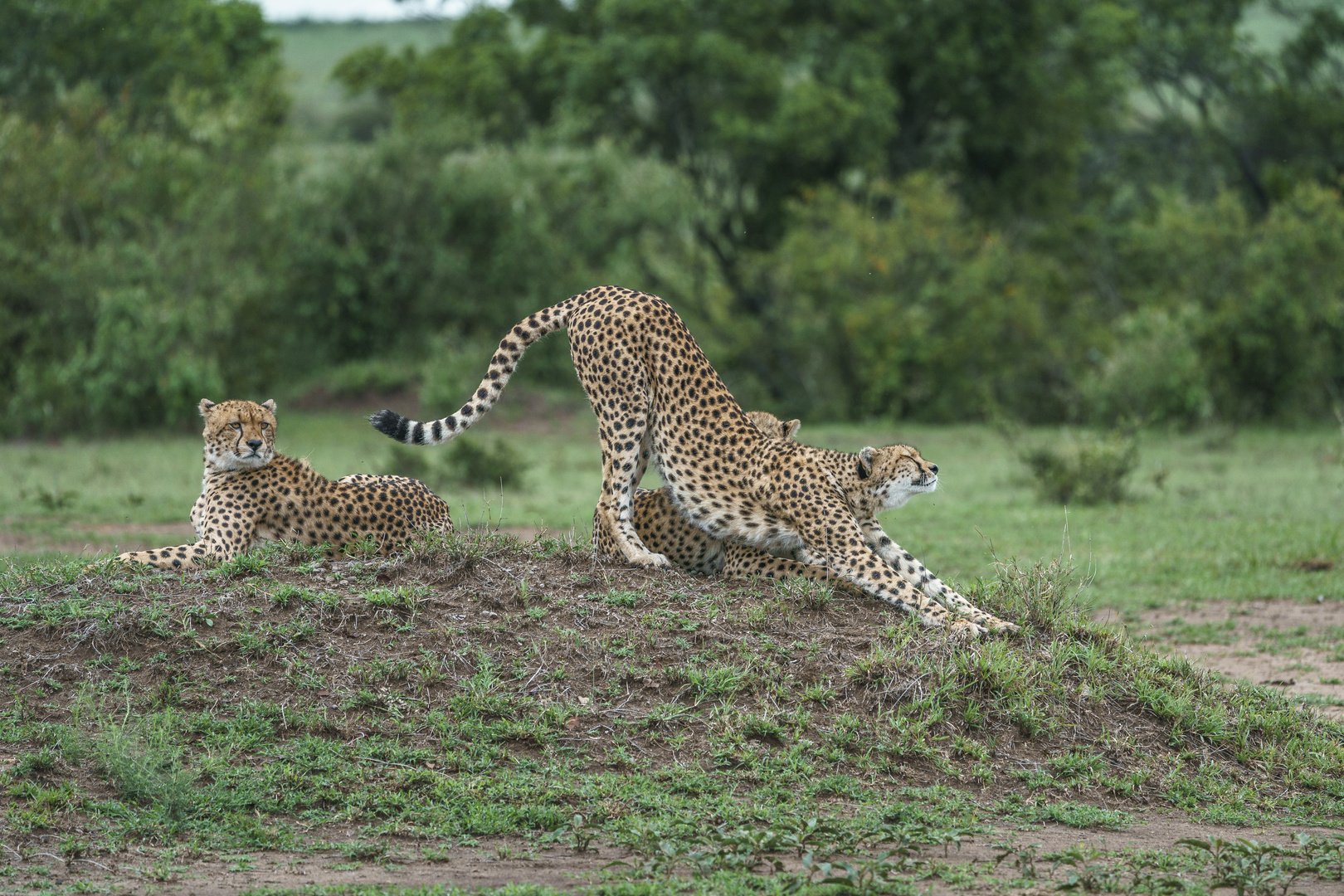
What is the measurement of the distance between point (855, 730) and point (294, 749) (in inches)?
88.8

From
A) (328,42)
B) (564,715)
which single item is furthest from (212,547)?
(328,42)

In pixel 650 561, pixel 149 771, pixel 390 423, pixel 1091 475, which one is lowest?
pixel 149 771

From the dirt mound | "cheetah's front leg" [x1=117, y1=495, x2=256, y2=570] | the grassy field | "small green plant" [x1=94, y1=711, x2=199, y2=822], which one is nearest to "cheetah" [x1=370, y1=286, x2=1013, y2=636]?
the dirt mound

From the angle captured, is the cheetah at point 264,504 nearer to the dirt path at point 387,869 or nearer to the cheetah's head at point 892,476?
the cheetah's head at point 892,476

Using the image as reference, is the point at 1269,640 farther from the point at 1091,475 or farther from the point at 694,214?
the point at 694,214

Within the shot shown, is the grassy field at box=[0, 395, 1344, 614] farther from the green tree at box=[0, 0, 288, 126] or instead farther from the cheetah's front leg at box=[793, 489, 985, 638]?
the green tree at box=[0, 0, 288, 126]

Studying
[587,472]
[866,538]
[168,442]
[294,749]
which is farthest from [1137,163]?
[294,749]

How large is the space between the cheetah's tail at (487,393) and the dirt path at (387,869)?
2.06 meters

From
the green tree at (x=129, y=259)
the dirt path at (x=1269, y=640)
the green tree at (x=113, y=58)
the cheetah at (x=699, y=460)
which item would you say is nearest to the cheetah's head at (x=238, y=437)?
the cheetah at (x=699, y=460)

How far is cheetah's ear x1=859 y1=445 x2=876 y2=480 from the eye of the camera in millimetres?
→ 7000

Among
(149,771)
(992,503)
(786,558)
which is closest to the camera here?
(149,771)

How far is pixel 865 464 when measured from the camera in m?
7.02

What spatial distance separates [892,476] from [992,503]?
25.4ft

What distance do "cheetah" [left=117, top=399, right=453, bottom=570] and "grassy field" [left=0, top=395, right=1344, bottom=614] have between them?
61 cm
